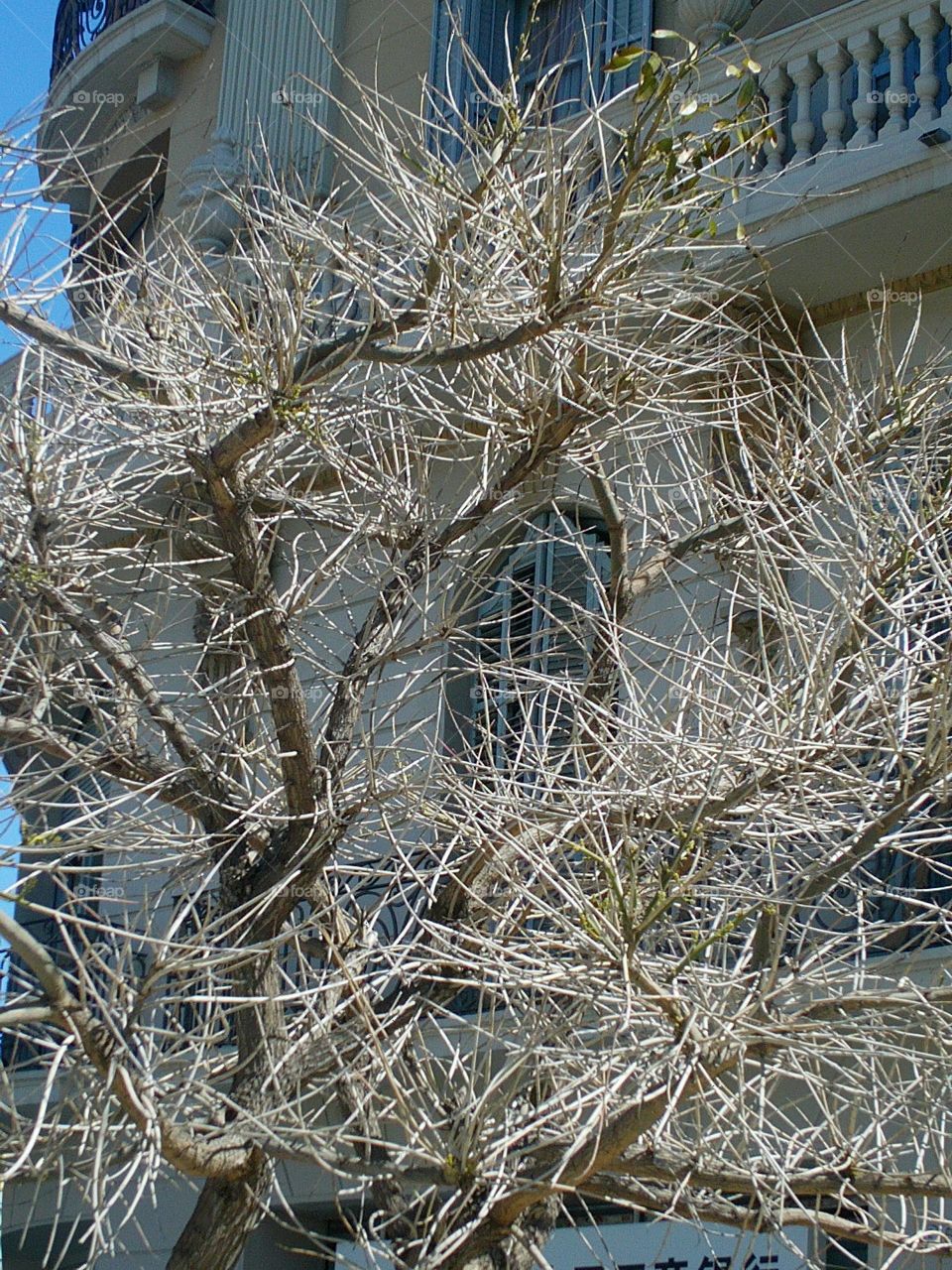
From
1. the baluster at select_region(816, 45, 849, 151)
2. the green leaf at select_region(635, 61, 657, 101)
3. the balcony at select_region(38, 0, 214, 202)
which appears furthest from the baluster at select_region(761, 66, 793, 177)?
the balcony at select_region(38, 0, 214, 202)

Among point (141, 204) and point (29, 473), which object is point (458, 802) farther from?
point (141, 204)

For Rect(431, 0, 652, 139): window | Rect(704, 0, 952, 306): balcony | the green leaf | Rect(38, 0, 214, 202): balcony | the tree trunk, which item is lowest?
the tree trunk

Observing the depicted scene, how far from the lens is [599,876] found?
15.7 feet

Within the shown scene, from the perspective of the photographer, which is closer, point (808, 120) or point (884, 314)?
point (884, 314)

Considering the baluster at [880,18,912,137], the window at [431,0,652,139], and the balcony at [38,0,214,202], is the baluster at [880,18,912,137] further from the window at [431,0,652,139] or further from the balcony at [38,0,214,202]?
the balcony at [38,0,214,202]

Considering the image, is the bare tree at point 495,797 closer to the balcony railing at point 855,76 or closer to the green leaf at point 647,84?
the green leaf at point 647,84

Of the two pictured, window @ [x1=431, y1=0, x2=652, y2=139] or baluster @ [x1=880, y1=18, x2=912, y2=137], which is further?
window @ [x1=431, y1=0, x2=652, y2=139]

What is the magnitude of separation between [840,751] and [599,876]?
709 mm

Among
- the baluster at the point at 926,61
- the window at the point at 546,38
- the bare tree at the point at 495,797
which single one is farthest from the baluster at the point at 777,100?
the bare tree at the point at 495,797

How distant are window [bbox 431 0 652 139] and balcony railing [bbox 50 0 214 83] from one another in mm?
2811

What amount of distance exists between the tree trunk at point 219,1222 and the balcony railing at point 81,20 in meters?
11.9

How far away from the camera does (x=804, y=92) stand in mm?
10039

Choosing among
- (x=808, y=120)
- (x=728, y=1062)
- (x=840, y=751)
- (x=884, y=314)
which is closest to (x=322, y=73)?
(x=808, y=120)

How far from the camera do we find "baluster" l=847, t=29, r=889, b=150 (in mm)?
9555
